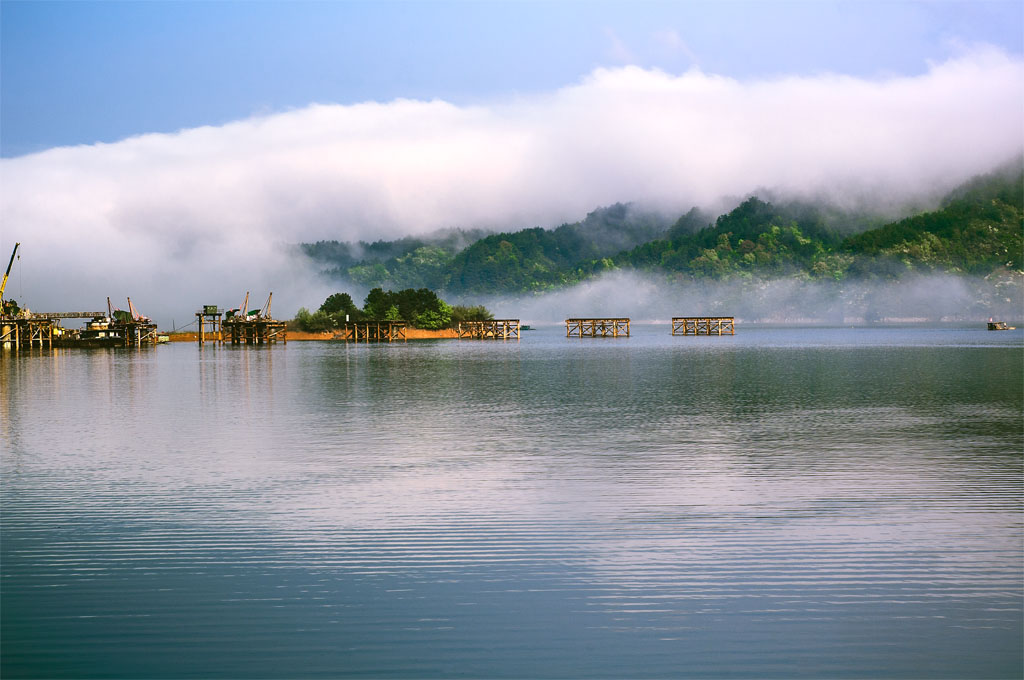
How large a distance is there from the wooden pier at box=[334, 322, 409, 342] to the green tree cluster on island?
2012 millimetres

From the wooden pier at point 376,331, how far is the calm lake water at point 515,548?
4997 inches

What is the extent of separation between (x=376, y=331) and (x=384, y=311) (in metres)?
7.82

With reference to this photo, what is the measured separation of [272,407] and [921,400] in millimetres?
24600

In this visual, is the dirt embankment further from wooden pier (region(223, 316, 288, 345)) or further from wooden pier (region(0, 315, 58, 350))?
wooden pier (region(0, 315, 58, 350))

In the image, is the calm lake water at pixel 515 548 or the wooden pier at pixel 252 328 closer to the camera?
the calm lake water at pixel 515 548

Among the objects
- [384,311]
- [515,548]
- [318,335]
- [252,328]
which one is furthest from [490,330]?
[515,548]

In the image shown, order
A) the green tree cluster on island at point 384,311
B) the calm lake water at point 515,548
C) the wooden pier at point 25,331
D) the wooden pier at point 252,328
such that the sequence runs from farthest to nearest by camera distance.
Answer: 1. the green tree cluster on island at point 384,311
2. the wooden pier at point 252,328
3. the wooden pier at point 25,331
4. the calm lake water at point 515,548

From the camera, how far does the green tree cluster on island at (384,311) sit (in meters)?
170

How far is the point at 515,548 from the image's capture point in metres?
12.6

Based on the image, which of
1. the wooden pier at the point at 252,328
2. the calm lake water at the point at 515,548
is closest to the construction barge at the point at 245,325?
the wooden pier at the point at 252,328

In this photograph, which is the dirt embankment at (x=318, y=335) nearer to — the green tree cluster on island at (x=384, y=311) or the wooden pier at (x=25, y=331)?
the green tree cluster on island at (x=384, y=311)

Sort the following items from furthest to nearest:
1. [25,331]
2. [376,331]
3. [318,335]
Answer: [318,335] < [376,331] < [25,331]

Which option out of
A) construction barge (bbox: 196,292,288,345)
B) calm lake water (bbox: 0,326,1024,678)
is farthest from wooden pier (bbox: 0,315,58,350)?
calm lake water (bbox: 0,326,1024,678)

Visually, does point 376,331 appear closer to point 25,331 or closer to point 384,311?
point 384,311
